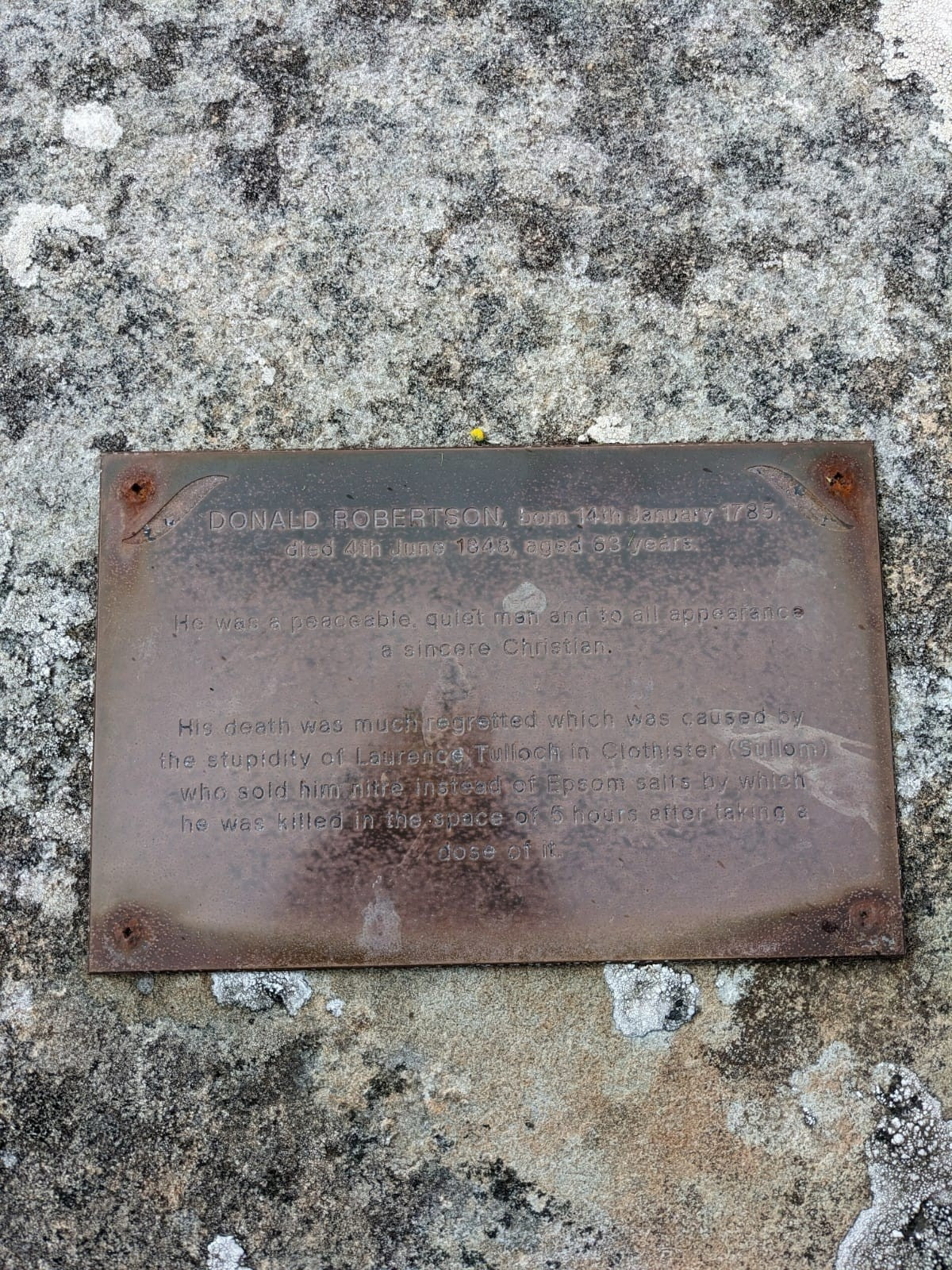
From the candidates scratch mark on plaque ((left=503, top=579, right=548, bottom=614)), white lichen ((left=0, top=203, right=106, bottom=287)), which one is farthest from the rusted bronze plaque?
white lichen ((left=0, top=203, right=106, bottom=287))

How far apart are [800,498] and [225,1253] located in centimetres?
159

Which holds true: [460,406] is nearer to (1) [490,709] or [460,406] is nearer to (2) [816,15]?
(1) [490,709]

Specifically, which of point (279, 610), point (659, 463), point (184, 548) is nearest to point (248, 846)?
point (279, 610)

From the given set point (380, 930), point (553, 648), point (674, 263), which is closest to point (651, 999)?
point (380, 930)

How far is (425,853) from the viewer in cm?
159

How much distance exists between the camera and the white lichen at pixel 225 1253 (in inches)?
60.3

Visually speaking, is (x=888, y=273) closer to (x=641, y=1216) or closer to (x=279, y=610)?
(x=279, y=610)

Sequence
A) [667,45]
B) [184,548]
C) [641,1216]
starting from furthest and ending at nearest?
[667,45], [184,548], [641,1216]

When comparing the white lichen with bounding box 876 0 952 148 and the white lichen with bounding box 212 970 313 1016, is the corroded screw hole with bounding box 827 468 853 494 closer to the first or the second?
the white lichen with bounding box 876 0 952 148

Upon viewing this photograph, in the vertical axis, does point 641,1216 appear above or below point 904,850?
below

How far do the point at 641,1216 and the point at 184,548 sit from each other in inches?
53.5

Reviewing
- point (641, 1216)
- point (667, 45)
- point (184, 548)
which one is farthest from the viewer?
point (667, 45)

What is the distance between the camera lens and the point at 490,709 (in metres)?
1.62

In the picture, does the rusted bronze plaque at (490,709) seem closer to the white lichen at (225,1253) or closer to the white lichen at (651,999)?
the white lichen at (651,999)
